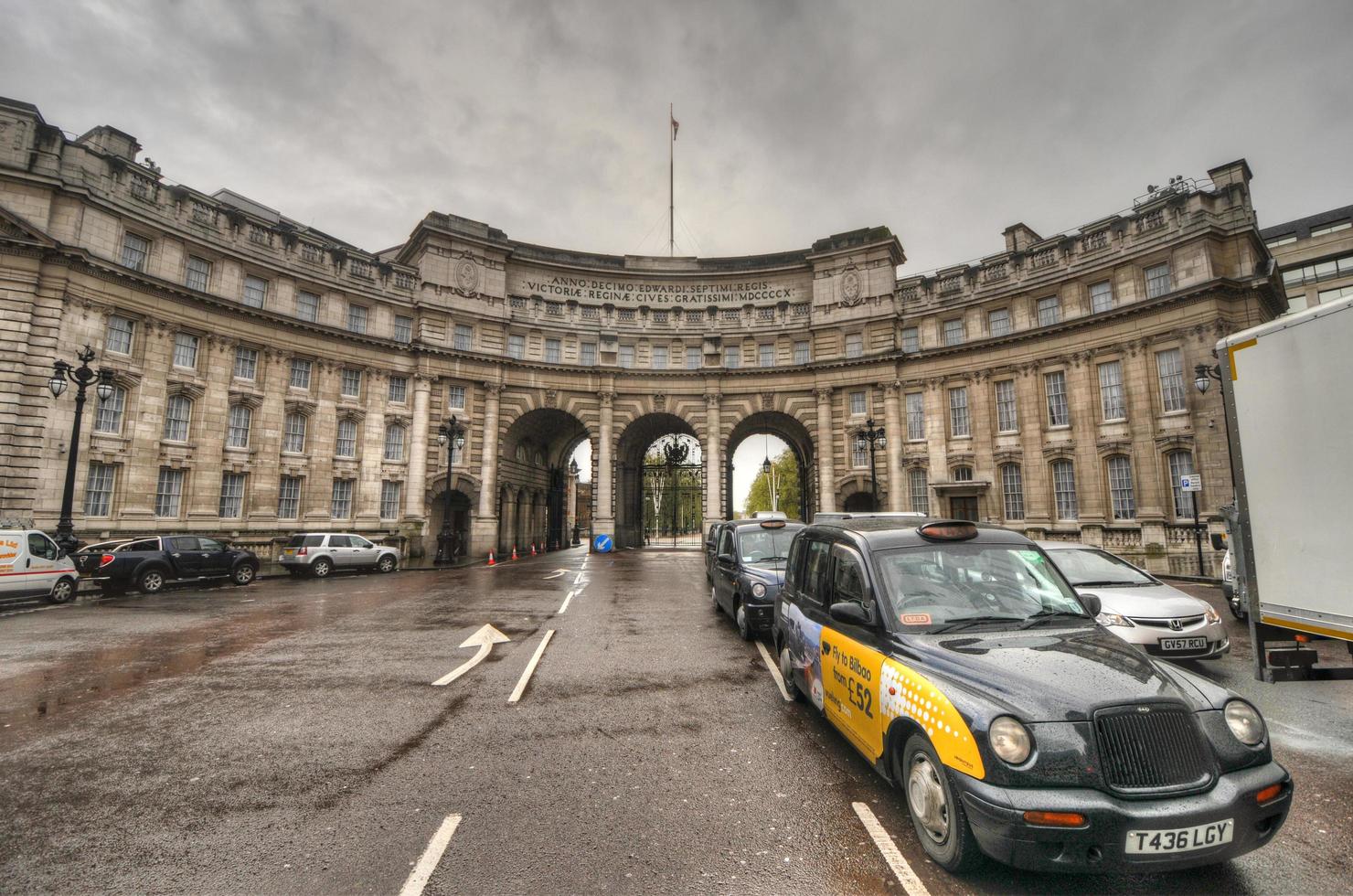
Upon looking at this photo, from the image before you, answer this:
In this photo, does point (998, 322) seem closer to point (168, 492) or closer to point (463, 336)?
point (463, 336)

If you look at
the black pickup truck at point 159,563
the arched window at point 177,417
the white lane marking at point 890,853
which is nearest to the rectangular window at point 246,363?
the arched window at point 177,417

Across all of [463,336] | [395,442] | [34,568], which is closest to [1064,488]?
[463,336]

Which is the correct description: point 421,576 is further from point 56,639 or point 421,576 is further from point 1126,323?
point 1126,323

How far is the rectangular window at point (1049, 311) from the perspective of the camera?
1069 inches

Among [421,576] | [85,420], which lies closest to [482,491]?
[421,576]

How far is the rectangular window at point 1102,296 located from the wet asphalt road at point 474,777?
24.0 metres

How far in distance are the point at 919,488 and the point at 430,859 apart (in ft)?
101

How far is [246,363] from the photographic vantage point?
24828mm

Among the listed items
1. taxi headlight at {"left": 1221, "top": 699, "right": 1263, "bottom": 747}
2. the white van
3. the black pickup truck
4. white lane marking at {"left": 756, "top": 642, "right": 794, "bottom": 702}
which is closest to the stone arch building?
the black pickup truck

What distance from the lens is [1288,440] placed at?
460 centimetres

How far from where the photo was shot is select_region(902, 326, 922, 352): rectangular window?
31078 millimetres

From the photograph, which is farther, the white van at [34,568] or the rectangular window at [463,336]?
the rectangular window at [463,336]

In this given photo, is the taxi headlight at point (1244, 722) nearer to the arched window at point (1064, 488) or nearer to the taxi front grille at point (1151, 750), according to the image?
the taxi front grille at point (1151, 750)

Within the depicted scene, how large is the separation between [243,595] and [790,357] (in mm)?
28180
